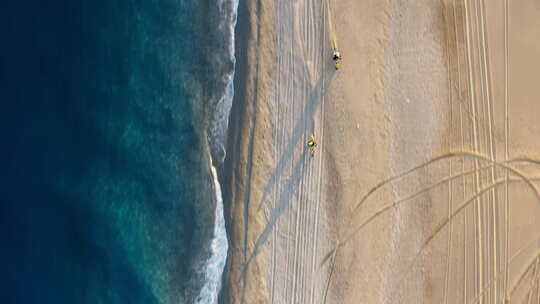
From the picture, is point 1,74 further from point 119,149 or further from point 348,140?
point 348,140

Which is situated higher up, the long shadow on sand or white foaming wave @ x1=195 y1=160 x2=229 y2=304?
the long shadow on sand

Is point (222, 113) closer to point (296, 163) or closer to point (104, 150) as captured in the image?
point (296, 163)

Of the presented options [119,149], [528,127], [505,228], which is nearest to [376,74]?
[528,127]

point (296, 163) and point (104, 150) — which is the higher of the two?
point (104, 150)

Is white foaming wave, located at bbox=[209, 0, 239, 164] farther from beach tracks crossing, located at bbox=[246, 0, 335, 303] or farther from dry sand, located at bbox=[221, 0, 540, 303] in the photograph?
beach tracks crossing, located at bbox=[246, 0, 335, 303]

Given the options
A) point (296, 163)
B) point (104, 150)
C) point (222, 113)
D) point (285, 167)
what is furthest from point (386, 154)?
point (104, 150)

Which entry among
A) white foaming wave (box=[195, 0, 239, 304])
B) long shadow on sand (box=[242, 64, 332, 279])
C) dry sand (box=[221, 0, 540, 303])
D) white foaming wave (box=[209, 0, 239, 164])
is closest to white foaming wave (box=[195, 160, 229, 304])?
white foaming wave (box=[195, 0, 239, 304])
